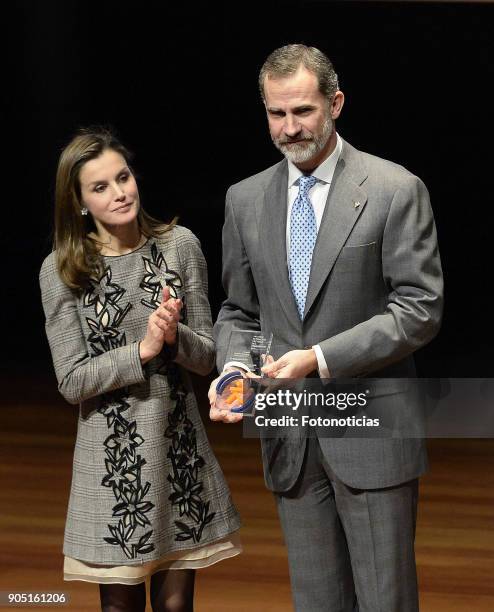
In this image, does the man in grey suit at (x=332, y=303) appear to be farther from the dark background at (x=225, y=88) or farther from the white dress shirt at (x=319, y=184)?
the dark background at (x=225, y=88)

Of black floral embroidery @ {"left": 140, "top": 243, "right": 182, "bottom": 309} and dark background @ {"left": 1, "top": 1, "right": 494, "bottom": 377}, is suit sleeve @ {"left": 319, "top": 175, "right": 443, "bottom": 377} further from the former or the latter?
dark background @ {"left": 1, "top": 1, "right": 494, "bottom": 377}

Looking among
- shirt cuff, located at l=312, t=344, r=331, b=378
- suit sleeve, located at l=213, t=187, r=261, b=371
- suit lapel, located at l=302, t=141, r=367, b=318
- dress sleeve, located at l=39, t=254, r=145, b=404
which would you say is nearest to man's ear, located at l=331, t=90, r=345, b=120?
suit lapel, located at l=302, t=141, r=367, b=318

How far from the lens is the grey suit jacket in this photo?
2537 mm

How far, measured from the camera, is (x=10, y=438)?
6090 millimetres

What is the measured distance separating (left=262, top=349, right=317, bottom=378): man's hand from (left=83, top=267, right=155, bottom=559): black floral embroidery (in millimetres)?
483

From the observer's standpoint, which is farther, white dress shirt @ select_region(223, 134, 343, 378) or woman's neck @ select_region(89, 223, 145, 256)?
woman's neck @ select_region(89, 223, 145, 256)

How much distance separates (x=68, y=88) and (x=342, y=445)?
2.59m

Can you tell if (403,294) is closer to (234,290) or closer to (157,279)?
(234,290)

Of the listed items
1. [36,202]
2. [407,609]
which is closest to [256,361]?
[407,609]

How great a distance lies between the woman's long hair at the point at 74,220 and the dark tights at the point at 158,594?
2.38 ft

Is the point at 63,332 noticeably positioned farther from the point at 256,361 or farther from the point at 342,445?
the point at 342,445

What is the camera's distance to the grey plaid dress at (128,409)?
2.85 m

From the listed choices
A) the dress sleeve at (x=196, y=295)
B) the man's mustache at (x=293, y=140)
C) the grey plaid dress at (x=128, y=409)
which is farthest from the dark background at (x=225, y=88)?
the man's mustache at (x=293, y=140)

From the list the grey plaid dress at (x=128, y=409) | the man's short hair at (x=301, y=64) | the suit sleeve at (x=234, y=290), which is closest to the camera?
the man's short hair at (x=301, y=64)
